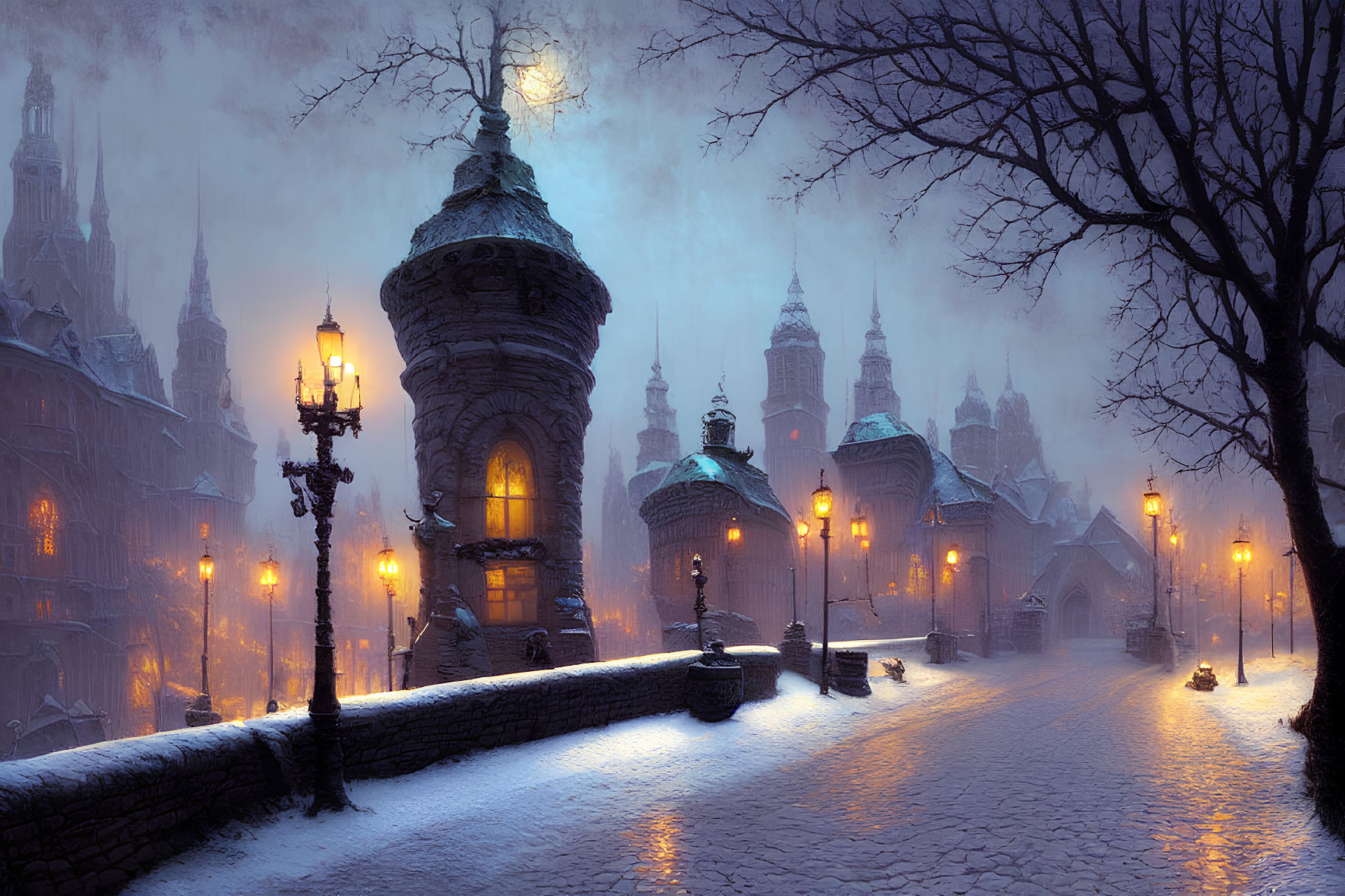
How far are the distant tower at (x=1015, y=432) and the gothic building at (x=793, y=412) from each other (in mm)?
30024

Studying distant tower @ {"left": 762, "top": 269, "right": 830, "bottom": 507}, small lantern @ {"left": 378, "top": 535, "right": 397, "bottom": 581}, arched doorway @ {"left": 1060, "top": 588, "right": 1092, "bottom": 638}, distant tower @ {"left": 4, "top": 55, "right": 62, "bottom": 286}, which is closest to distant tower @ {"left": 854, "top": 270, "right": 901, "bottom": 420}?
distant tower @ {"left": 762, "top": 269, "right": 830, "bottom": 507}

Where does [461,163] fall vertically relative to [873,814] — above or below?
above

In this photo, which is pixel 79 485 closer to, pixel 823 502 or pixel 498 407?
pixel 498 407

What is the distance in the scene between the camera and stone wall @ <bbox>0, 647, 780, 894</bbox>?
556cm

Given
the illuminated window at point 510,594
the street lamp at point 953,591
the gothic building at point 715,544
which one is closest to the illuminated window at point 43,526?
the gothic building at point 715,544

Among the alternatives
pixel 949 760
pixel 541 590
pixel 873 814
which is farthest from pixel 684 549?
pixel 873 814

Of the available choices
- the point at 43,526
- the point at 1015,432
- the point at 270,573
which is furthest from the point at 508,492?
the point at 1015,432

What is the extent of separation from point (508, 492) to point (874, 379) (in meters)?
72.4

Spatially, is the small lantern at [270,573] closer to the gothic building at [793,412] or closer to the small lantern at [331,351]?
the small lantern at [331,351]

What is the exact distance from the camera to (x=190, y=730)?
7.31 metres

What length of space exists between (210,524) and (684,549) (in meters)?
52.4

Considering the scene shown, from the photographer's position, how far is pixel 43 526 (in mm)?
46938

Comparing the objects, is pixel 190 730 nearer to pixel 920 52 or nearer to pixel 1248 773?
pixel 920 52

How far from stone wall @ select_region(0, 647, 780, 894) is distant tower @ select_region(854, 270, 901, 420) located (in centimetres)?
7699
